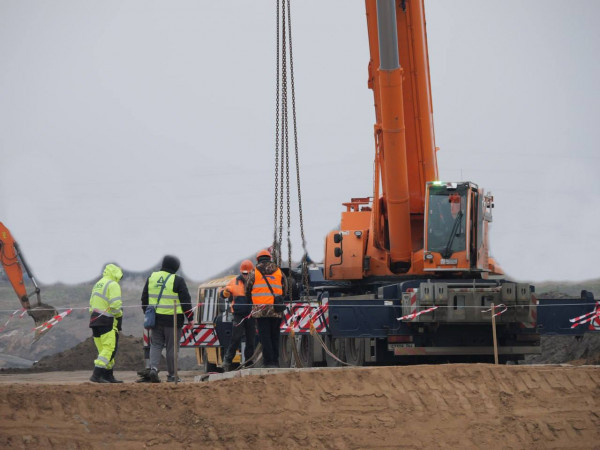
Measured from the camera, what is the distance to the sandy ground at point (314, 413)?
42.7 ft

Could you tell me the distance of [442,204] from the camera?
61.2 ft

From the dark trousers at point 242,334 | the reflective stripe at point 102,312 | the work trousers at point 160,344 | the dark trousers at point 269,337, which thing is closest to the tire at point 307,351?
the dark trousers at point 242,334

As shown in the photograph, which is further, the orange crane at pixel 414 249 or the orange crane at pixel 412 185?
the orange crane at pixel 412 185

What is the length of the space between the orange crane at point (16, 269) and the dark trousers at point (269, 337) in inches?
443

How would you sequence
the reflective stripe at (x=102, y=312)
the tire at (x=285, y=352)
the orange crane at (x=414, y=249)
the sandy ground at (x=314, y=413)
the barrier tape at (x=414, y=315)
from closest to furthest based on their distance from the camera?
the sandy ground at (x=314, y=413) → the reflective stripe at (x=102, y=312) → the barrier tape at (x=414, y=315) → the orange crane at (x=414, y=249) → the tire at (x=285, y=352)

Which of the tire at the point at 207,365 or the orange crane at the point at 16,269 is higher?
the orange crane at the point at 16,269

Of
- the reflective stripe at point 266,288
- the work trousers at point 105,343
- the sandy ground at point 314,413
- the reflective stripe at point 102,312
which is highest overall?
the reflective stripe at point 266,288

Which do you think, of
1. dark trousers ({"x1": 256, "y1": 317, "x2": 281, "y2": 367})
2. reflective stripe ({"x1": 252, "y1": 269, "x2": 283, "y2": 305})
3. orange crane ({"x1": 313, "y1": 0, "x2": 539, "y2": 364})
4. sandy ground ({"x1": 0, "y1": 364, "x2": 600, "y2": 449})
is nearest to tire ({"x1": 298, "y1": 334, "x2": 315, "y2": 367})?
orange crane ({"x1": 313, "y1": 0, "x2": 539, "y2": 364})

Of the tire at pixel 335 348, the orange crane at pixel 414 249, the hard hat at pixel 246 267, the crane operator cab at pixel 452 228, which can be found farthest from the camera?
the hard hat at pixel 246 267

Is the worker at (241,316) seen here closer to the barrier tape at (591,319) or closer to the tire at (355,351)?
the tire at (355,351)

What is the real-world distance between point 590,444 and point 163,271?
6.87m

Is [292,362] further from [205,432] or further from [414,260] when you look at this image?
[205,432]

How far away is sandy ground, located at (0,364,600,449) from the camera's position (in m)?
13.0

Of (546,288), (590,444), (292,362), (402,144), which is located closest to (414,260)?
(402,144)
